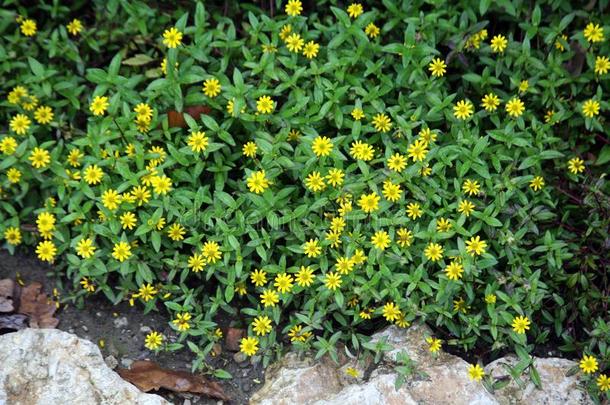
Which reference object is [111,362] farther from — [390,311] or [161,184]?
[390,311]

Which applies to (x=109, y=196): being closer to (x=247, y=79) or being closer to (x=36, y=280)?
(x=36, y=280)

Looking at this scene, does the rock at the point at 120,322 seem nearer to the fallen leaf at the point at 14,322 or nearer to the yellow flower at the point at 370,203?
the fallen leaf at the point at 14,322

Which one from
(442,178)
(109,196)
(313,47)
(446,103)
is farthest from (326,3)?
(109,196)

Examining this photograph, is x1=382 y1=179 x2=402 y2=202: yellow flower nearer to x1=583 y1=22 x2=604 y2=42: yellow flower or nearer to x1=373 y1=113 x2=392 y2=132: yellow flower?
x1=373 y1=113 x2=392 y2=132: yellow flower

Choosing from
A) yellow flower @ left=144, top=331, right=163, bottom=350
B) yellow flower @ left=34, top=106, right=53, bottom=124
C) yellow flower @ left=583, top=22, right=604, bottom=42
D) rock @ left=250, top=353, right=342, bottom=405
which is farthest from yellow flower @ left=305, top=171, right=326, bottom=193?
yellow flower @ left=583, top=22, right=604, bottom=42

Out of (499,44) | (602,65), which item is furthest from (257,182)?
(602,65)
